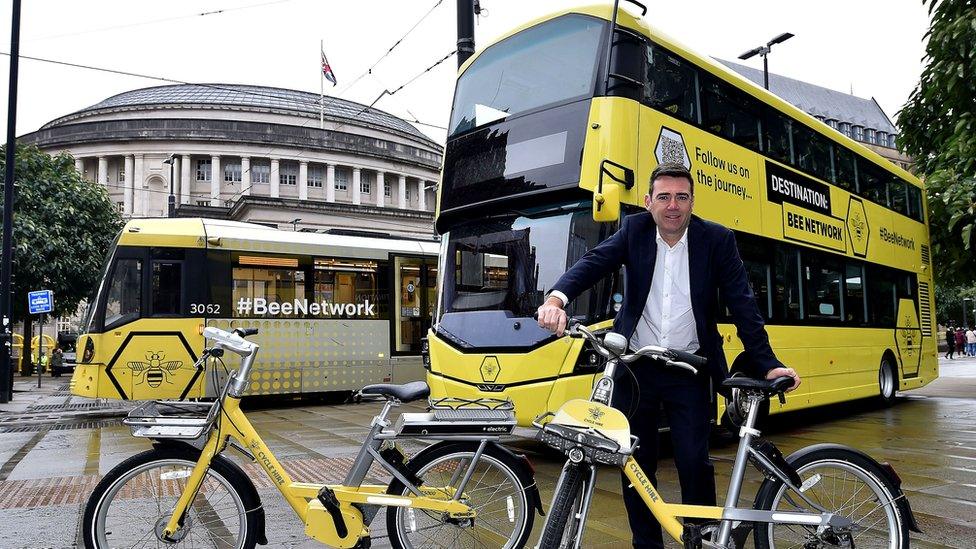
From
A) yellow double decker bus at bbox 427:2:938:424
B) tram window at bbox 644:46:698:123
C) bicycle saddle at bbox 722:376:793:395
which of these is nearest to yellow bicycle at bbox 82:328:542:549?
bicycle saddle at bbox 722:376:793:395

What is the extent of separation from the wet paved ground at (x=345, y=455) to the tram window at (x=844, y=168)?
3510 millimetres

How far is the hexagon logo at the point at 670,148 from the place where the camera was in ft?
24.2

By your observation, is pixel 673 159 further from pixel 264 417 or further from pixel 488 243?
pixel 264 417

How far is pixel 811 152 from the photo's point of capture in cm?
1002

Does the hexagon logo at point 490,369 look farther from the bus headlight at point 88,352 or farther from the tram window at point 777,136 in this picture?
the bus headlight at point 88,352

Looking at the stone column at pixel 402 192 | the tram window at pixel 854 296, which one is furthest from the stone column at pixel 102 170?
the tram window at pixel 854 296

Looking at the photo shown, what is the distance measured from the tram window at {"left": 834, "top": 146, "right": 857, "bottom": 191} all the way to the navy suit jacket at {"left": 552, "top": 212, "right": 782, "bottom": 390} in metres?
8.47

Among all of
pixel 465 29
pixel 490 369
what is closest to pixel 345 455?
pixel 490 369

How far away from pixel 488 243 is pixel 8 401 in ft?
45.3

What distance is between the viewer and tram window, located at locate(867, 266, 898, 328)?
11508 millimetres

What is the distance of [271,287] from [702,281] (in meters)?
11.0

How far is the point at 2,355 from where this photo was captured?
51.4 ft

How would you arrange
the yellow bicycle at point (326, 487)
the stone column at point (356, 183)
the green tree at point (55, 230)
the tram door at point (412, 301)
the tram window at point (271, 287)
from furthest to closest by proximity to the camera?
the stone column at point (356, 183), the green tree at point (55, 230), the tram door at point (412, 301), the tram window at point (271, 287), the yellow bicycle at point (326, 487)

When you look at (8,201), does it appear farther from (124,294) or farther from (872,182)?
(872,182)
